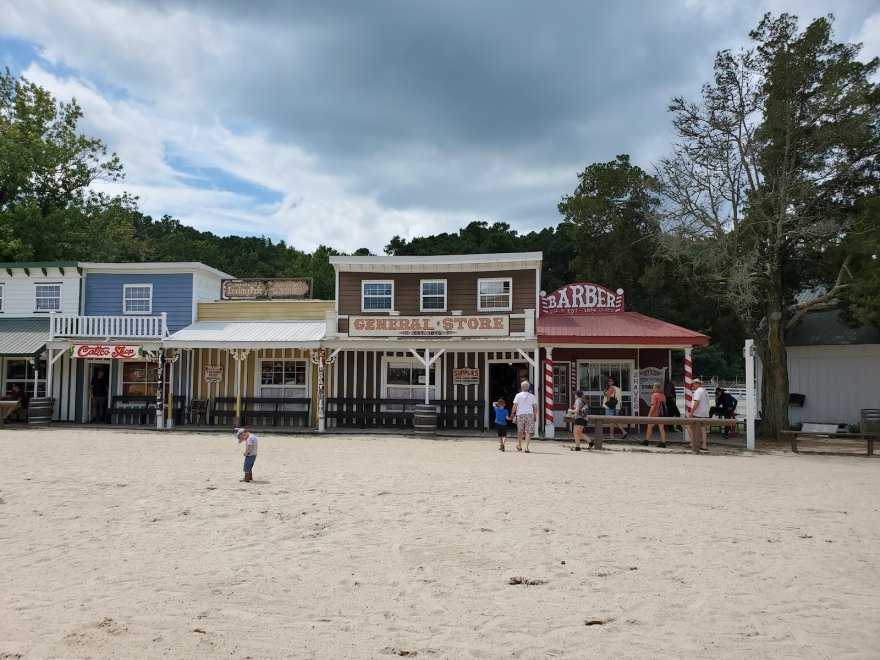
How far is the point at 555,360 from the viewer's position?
19.5 metres

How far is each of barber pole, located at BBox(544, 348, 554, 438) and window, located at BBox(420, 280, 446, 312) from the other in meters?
3.90

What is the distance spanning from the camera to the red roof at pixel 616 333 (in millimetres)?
17156

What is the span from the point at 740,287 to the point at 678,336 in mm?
2553

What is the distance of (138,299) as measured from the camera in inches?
836

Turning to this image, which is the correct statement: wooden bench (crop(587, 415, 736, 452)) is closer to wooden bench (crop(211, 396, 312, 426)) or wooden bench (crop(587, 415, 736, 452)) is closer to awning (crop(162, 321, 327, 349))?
awning (crop(162, 321, 327, 349))

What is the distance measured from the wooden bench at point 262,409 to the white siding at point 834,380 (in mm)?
16135

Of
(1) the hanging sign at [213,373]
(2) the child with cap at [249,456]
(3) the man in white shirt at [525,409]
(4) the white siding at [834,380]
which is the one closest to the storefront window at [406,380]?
(1) the hanging sign at [213,373]

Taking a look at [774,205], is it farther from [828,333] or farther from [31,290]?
[31,290]

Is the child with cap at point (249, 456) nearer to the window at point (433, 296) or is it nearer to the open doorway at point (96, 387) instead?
the window at point (433, 296)

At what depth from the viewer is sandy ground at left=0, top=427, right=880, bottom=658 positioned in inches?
173

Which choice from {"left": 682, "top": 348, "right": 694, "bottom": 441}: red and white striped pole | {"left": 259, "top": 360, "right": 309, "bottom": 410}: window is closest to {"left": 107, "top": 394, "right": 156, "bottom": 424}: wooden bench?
{"left": 259, "top": 360, "right": 309, "bottom": 410}: window

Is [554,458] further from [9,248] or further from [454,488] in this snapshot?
[9,248]

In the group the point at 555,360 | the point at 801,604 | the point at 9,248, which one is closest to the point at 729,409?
the point at 555,360

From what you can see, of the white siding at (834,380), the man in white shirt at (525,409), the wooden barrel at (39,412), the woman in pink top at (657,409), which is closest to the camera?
the man in white shirt at (525,409)
